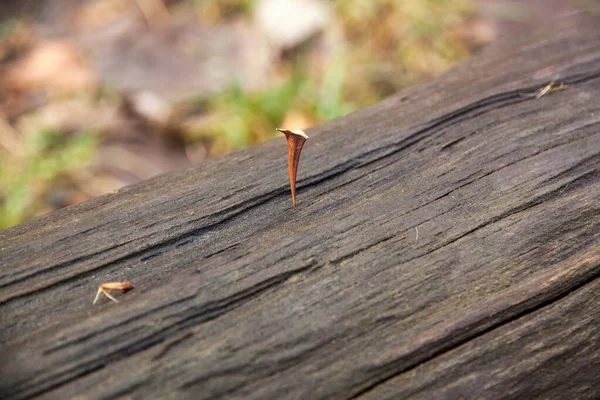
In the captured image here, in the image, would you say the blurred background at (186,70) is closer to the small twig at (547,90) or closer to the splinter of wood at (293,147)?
the small twig at (547,90)

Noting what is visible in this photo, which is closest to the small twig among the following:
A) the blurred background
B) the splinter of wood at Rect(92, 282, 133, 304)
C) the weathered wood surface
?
the weathered wood surface

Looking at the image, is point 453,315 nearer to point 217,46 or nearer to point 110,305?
point 110,305

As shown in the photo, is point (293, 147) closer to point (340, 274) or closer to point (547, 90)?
point (340, 274)

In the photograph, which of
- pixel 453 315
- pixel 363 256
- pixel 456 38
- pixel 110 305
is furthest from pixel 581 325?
pixel 456 38

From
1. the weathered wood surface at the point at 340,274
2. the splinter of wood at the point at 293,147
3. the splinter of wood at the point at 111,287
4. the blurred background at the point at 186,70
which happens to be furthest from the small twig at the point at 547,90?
the blurred background at the point at 186,70

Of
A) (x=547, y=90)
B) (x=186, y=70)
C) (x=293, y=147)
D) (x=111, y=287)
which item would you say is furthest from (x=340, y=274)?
(x=186, y=70)

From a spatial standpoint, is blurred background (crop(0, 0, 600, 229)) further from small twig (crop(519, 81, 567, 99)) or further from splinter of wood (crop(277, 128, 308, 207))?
splinter of wood (crop(277, 128, 308, 207))
